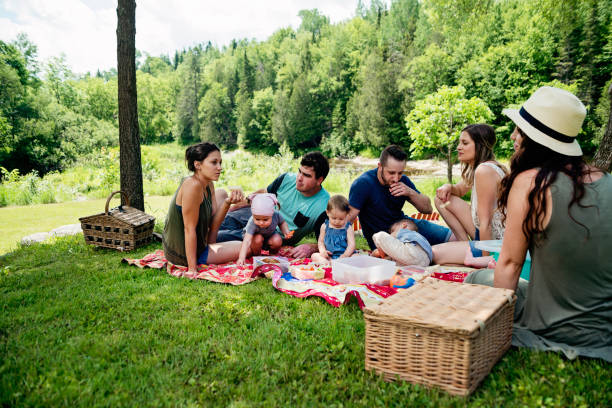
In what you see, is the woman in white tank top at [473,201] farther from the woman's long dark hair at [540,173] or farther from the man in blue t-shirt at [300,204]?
the woman's long dark hair at [540,173]

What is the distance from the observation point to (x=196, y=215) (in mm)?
3969

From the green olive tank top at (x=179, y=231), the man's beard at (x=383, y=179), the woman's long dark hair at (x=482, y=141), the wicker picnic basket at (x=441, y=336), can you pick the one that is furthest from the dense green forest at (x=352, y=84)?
the wicker picnic basket at (x=441, y=336)

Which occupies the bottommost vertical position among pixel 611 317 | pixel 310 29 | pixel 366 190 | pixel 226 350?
pixel 226 350

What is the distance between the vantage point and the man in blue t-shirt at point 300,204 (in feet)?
15.7

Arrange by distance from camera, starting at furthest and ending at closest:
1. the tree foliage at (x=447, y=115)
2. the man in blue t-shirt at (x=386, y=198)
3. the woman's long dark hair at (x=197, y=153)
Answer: the tree foliage at (x=447, y=115)
the man in blue t-shirt at (x=386, y=198)
the woman's long dark hair at (x=197, y=153)

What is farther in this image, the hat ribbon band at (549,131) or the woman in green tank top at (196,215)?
the woman in green tank top at (196,215)

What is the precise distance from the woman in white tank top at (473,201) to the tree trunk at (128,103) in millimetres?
4575

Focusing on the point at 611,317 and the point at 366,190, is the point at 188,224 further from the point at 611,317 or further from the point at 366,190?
the point at 611,317

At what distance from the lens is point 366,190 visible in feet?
15.2

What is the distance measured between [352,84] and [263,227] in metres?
45.0

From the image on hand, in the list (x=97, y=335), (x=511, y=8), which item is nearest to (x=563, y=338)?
(x=97, y=335)

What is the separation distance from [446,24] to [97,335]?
11.5 metres

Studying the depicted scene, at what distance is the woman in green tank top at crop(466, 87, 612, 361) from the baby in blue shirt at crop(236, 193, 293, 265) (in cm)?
268

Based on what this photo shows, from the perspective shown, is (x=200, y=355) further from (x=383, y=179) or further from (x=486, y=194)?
(x=486, y=194)
